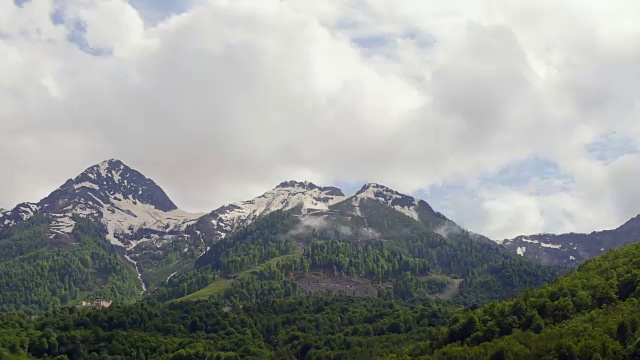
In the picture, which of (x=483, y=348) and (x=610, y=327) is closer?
(x=610, y=327)

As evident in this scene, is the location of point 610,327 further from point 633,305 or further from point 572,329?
point 633,305

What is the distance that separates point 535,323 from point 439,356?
2936cm

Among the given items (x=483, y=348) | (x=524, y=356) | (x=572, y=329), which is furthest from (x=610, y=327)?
(x=483, y=348)

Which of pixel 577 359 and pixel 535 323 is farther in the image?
pixel 535 323

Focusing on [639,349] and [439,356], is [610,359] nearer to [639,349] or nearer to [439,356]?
[639,349]

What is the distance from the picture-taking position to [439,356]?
195 m

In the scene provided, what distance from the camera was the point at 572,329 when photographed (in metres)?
178

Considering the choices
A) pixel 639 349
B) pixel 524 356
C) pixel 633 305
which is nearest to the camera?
pixel 639 349

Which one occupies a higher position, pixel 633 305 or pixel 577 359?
pixel 633 305

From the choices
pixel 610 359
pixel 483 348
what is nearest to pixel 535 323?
pixel 483 348

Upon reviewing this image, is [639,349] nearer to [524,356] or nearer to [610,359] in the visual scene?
[610,359]

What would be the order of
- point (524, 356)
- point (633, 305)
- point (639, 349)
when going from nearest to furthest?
point (639, 349) < point (524, 356) < point (633, 305)

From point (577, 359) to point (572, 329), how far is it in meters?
20.0

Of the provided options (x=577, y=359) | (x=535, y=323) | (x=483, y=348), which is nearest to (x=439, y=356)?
(x=483, y=348)
